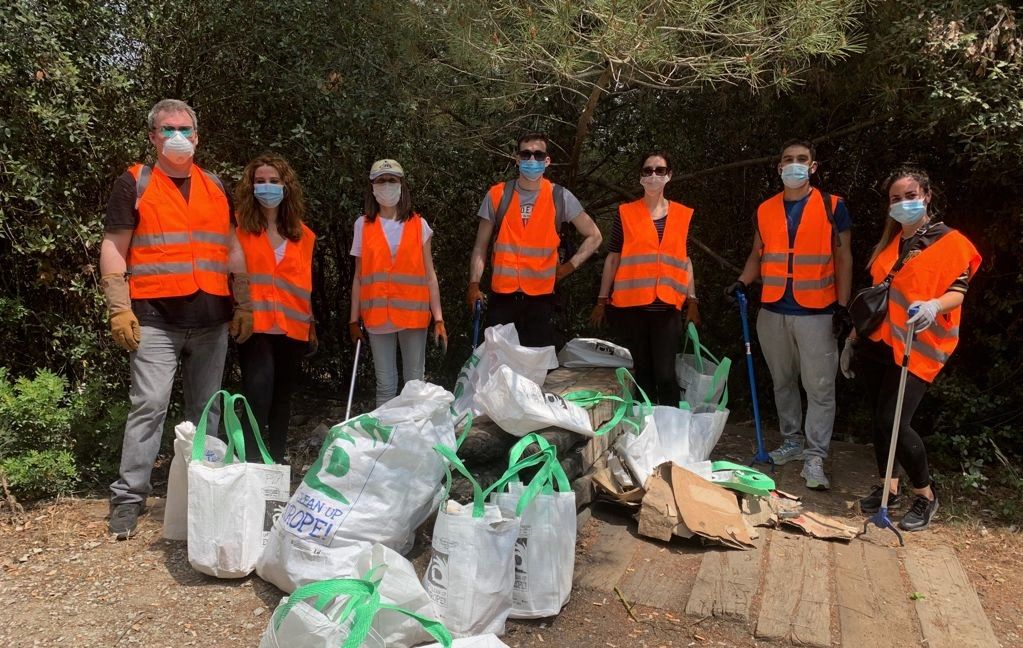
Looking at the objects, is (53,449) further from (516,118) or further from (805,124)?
(805,124)

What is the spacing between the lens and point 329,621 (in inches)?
80.6

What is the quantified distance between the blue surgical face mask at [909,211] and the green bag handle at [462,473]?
2.58m

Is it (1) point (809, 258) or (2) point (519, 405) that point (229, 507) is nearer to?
(2) point (519, 405)

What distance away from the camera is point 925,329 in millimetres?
3578

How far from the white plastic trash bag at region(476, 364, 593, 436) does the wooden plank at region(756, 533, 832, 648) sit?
1.08m

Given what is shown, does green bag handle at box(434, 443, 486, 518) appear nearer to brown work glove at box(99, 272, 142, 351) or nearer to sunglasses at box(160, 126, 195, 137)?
brown work glove at box(99, 272, 142, 351)

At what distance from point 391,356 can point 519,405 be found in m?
1.30

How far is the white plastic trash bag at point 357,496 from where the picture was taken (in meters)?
2.66

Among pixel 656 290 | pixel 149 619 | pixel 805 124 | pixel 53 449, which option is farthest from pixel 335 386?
pixel 805 124

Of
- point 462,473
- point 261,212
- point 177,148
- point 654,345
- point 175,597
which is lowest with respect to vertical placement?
point 175,597

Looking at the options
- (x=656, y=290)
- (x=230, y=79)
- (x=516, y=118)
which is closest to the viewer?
(x=656, y=290)

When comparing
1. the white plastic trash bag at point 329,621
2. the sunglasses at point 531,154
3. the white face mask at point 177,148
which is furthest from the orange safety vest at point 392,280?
the white plastic trash bag at point 329,621

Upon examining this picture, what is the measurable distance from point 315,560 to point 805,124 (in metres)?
4.63

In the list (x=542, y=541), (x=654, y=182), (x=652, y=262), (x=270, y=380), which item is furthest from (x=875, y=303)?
(x=270, y=380)
